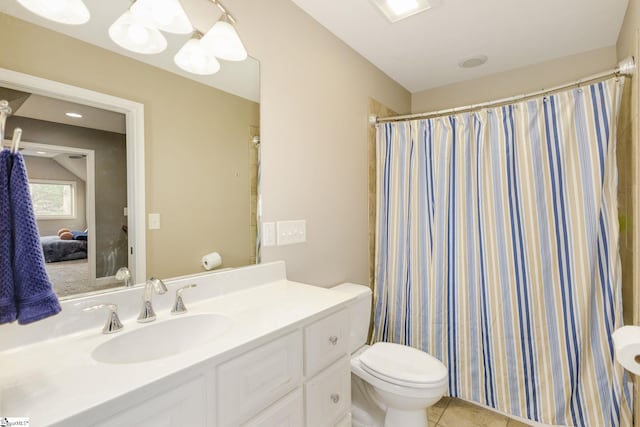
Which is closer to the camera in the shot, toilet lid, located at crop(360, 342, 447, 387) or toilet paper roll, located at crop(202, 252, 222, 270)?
toilet paper roll, located at crop(202, 252, 222, 270)

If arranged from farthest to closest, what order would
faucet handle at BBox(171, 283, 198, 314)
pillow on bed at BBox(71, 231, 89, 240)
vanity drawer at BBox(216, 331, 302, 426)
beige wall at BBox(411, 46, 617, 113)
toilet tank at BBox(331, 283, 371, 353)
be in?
beige wall at BBox(411, 46, 617, 113)
toilet tank at BBox(331, 283, 371, 353)
faucet handle at BBox(171, 283, 198, 314)
pillow on bed at BBox(71, 231, 89, 240)
vanity drawer at BBox(216, 331, 302, 426)

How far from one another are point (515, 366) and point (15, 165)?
94.4 inches

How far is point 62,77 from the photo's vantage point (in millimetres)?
952

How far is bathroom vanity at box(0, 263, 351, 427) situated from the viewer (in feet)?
2.03

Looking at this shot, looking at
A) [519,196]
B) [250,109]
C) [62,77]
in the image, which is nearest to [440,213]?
[519,196]

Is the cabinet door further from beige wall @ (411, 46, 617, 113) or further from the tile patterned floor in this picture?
beige wall @ (411, 46, 617, 113)

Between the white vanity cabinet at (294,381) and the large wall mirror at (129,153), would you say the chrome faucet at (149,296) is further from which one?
the white vanity cabinet at (294,381)

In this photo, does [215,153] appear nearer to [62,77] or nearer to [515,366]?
[62,77]

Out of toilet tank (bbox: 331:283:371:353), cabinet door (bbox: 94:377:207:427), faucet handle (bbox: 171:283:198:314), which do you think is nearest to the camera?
cabinet door (bbox: 94:377:207:427)

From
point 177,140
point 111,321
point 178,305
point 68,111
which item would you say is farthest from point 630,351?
point 68,111

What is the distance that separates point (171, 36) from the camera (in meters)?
1.19

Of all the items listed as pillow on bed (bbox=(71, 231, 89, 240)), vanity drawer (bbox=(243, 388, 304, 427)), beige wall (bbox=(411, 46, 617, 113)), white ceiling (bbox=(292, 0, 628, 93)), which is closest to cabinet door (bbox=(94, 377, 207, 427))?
vanity drawer (bbox=(243, 388, 304, 427))

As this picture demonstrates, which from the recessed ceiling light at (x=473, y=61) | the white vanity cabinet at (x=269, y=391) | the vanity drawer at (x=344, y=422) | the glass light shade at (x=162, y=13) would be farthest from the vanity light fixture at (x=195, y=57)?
the recessed ceiling light at (x=473, y=61)

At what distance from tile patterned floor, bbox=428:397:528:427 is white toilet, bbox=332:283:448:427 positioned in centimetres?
41
